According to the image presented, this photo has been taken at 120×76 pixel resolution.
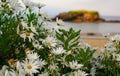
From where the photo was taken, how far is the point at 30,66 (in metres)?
1.75

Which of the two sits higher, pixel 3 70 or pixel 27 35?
pixel 27 35

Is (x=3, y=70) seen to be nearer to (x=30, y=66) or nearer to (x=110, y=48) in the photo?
(x=30, y=66)

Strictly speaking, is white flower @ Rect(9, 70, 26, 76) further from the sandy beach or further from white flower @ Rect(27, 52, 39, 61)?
the sandy beach

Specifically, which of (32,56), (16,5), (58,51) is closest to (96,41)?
(16,5)

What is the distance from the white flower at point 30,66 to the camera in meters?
1.74

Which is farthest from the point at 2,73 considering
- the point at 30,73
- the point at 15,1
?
the point at 15,1

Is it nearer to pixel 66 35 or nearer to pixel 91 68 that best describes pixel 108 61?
pixel 91 68

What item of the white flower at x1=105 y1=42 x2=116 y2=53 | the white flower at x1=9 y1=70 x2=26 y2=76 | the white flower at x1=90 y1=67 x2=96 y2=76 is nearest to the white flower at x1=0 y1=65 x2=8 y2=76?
the white flower at x1=9 y1=70 x2=26 y2=76

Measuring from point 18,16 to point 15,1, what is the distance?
0.09 m

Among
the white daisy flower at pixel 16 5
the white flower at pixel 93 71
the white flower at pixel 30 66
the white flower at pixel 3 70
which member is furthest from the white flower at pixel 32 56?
the white flower at pixel 93 71

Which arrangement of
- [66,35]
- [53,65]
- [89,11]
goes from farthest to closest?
[89,11] < [66,35] < [53,65]

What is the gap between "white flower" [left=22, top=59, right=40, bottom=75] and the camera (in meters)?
1.74

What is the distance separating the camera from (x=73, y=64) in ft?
6.29

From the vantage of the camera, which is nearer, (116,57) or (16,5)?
(16,5)
